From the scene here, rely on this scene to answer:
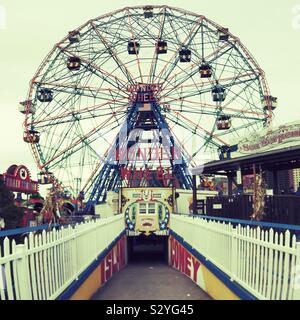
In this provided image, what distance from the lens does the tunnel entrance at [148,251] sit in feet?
52.3

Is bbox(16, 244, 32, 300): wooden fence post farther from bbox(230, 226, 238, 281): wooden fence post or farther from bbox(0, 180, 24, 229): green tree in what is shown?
bbox(0, 180, 24, 229): green tree

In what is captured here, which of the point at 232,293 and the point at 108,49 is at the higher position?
the point at 108,49

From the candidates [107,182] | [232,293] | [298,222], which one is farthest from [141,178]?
[232,293]

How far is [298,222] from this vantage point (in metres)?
12.7

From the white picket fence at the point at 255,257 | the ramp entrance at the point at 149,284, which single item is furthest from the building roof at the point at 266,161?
the white picket fence at the point at 255,257

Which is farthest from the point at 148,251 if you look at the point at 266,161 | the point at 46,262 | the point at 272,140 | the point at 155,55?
the point at 155,55

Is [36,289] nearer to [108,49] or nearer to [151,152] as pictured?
[151,152]

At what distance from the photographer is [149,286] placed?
10234 mm

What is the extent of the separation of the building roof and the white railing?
9.24 metres

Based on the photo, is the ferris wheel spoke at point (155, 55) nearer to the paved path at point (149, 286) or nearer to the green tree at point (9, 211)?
the green tree at point (9, 211)

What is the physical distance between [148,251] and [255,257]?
43.2ft

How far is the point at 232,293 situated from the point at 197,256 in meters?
3.03

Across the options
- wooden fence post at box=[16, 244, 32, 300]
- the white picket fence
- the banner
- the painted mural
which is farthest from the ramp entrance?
the banner

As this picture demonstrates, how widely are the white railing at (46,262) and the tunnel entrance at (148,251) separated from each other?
7.02 meters
